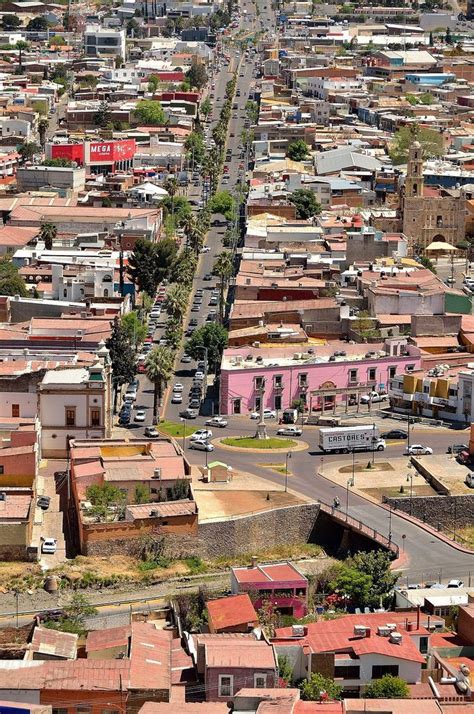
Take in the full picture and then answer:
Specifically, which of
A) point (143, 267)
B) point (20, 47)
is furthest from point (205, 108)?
point (143, 267)

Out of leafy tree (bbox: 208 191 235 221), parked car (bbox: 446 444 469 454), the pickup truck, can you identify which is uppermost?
parked car (bbox: 446 444 469 454)

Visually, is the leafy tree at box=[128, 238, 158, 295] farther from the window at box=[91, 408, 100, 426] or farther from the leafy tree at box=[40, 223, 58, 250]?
the window at box=[91, 408, 100, 426]

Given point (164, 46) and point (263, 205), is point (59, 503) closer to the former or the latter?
point (263, 205)

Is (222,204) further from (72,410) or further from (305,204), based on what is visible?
(72,410)

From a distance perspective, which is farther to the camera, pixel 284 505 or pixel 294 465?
pixel 294 465

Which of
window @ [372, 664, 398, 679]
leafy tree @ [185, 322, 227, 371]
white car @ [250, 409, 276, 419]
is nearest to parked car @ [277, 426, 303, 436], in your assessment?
white car @ [250, 409, 276, 419]

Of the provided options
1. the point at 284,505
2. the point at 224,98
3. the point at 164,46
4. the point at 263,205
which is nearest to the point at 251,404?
the point at 284,505

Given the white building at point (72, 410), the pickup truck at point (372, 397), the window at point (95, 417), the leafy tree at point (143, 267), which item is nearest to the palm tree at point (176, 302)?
the leafy tree at point (143, 267)
